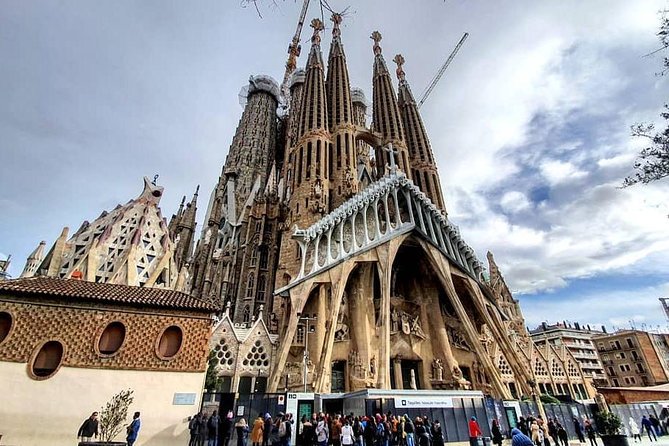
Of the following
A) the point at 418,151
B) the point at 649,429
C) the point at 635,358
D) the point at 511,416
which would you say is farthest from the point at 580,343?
the point at 511,416

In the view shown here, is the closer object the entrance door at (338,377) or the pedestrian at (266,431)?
the pedestrian at (266,431)

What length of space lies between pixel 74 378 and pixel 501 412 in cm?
1841

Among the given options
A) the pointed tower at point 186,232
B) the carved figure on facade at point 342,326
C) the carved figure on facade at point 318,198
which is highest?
the pointed tower at point 186,232

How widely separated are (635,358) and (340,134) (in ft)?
191

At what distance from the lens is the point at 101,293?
13.8 metres

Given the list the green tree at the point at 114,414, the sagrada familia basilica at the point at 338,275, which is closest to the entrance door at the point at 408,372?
the sagrada familia basilica at the point at 338,275

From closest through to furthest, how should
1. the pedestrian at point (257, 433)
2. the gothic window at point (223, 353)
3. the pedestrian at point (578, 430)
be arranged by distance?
the pedestrian at point (257, 433) → the pedestrian at point (578, 430) → the gothic window at point (223, 353)

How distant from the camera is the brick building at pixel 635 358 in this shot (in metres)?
51.7

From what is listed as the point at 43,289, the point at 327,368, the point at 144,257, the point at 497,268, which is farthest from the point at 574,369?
the point at 43,289

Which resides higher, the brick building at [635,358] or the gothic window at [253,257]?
the gothic window at [253,257]

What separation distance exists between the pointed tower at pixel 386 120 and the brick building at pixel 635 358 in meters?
47.7

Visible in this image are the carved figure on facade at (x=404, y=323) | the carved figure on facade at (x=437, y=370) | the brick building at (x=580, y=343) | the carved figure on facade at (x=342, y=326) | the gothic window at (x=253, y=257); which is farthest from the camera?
the brick building at (x=580, y=343)

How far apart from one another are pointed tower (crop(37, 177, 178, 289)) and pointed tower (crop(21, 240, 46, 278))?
10.7ft

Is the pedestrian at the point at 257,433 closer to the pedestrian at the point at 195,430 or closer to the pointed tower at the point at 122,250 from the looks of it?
the pedestrian at the point at 195,430
